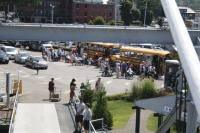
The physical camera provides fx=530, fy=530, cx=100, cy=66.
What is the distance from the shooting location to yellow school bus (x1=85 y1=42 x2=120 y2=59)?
5801 centimetres

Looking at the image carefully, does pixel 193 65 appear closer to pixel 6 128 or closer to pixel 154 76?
pixel 6 128

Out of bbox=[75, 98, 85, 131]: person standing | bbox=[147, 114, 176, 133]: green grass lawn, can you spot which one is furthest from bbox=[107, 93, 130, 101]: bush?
bbox=[75, 98, 85, 131]: person standing

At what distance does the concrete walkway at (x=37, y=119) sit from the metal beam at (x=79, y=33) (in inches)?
685

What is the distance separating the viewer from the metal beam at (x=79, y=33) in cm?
4312

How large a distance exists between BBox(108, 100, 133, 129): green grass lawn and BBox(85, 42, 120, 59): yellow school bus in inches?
910

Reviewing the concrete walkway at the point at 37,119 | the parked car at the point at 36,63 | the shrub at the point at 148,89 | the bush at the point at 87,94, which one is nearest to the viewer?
the concrete walkway at the point at 37,119

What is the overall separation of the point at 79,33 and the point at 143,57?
30.4 feet

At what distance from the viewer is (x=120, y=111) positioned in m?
31.8

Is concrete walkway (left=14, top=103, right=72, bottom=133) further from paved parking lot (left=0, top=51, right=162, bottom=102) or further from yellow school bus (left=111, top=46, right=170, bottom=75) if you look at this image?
yellow school bus (left=111, top=46, right=170, bottom=75)

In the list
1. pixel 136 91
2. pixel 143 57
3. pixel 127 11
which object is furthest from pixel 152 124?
pixel 127 11

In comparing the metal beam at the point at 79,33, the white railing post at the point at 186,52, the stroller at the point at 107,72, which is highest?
the white railing post at the point at 186,52

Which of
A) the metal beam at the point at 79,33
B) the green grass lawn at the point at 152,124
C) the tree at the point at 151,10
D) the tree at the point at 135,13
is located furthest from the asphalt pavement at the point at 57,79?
the tree at the point at 151,10

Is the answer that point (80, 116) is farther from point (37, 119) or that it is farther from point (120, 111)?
point (120, 111)

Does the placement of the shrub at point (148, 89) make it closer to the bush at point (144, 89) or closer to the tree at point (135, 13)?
the bush at point (144, 89)
